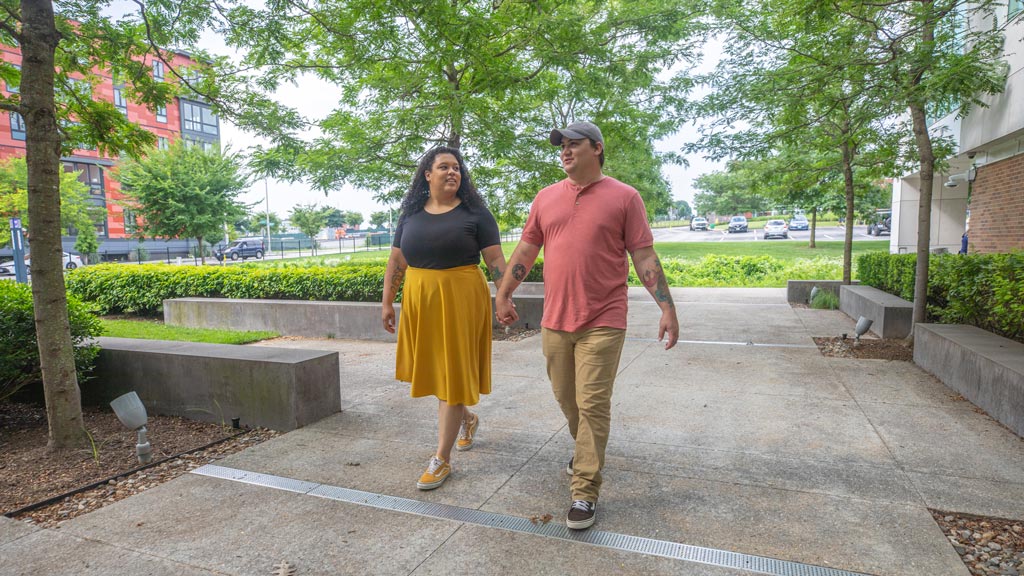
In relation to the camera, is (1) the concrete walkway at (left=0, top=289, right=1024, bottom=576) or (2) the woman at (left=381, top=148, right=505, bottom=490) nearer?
(1) the concrete walkway at (left=0, top=289, right=1024, bottom=576)

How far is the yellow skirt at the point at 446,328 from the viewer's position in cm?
343

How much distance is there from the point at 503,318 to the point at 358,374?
144 inches

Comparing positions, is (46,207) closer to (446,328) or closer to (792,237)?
(446,328)

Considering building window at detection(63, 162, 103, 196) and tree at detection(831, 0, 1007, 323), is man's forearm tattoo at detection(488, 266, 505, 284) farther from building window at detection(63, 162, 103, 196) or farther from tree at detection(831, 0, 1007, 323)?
building window at detection(63, 162, 103, 196)

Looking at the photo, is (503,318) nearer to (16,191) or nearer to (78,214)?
(16,191)

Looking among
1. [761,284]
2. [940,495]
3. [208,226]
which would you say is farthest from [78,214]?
[940,495]

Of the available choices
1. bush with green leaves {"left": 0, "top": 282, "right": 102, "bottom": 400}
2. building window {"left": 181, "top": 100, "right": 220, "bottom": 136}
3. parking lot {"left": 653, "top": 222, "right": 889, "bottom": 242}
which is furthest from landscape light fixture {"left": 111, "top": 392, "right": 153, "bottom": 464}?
building window {"left": 181, "top": 100, "right": 220, "bottom": 136}

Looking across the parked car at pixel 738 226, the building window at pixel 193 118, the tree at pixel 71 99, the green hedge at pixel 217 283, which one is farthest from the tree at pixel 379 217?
the parked car at pixel 738 226

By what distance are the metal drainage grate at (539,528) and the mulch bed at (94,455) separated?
1.16ft

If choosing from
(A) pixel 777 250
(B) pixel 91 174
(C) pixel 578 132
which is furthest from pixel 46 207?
(B) pixel 91 174

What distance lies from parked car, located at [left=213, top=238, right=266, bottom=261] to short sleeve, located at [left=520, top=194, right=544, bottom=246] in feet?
155

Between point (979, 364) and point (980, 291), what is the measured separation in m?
1.92

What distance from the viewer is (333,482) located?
348cm

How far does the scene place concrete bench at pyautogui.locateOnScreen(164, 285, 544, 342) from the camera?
885 centimetres
